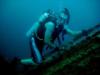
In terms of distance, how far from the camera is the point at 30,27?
195 inches

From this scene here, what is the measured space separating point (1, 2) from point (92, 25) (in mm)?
2304

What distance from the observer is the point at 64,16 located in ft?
16.4

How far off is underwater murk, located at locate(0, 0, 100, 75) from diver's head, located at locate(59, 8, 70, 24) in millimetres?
54

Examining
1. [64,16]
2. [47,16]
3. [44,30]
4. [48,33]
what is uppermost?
[47,16]

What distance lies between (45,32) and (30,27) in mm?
378

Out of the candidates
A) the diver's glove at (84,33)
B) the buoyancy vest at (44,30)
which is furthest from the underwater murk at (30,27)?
the buoyancy vest at (44,30)

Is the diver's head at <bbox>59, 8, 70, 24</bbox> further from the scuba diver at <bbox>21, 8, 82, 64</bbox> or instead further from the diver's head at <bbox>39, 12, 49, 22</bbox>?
the diver's head at <bbox>39, 12, 49, 22</bbox>

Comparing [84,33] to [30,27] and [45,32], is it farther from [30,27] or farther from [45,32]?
[30,27]

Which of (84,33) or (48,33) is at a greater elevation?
(48,33)

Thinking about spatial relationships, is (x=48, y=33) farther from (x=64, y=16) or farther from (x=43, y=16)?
(x=64, y=16)

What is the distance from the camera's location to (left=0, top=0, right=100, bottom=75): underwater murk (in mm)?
4902

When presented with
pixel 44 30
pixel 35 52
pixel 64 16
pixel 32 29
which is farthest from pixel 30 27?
pixel 64 16

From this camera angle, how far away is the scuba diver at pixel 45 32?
494cm

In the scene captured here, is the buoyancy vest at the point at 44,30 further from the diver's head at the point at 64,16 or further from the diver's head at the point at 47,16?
the diver's head at the point at 64,16
